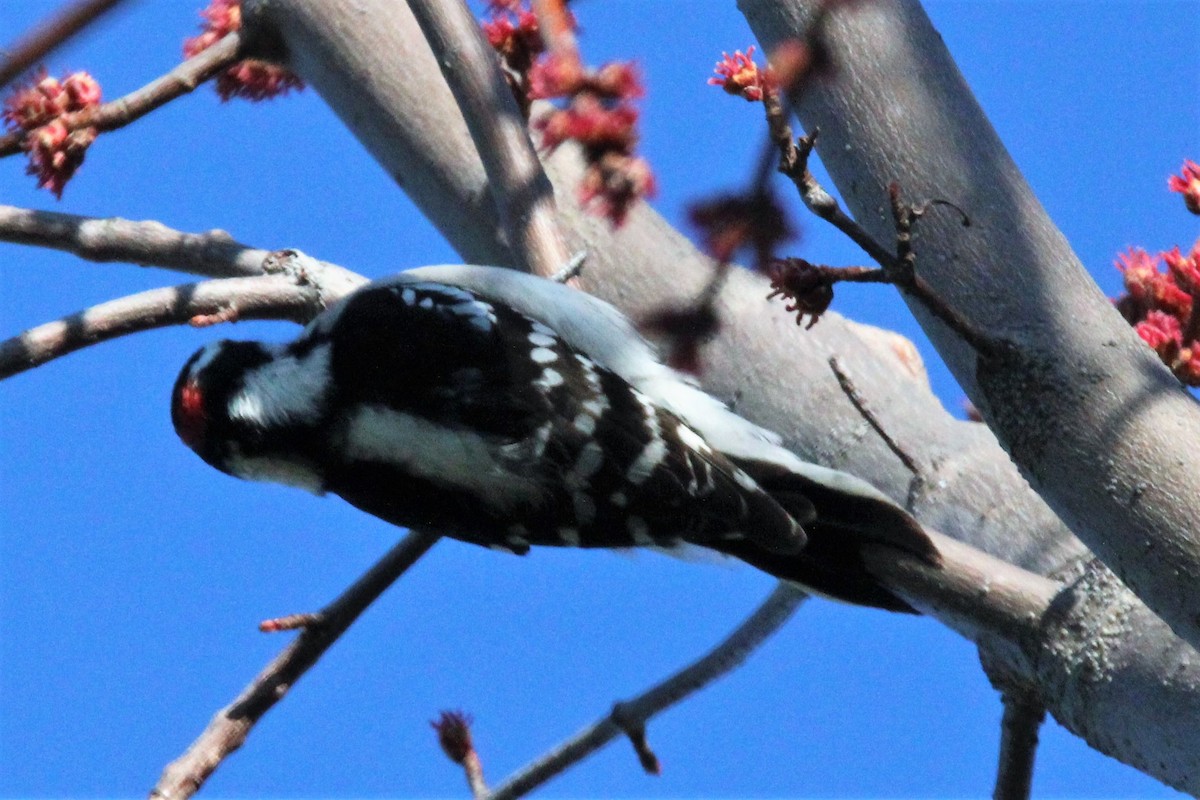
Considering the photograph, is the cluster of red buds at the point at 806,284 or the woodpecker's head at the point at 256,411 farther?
the woodpecker's head at the point at 256,411

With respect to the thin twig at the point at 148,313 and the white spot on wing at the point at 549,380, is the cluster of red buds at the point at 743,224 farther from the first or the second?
the thin twig at the point at 148,313

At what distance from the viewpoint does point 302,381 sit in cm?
297

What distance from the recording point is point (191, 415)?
120 inches

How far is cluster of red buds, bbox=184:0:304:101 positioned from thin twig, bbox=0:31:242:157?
0.44 meters

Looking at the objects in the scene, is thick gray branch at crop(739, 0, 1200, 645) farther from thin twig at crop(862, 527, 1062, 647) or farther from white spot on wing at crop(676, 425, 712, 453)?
white spot on wing at crop(676, 425, 712, 453)

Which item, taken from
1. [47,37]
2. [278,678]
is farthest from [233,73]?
[47,37]

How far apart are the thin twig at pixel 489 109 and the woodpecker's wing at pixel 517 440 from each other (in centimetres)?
31

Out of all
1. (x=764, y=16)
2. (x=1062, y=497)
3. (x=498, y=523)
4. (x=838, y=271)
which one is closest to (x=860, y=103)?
(x=764, y=16)


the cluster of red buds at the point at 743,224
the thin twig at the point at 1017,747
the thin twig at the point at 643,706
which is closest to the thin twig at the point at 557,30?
the cluster of red buds at the point at 743,224

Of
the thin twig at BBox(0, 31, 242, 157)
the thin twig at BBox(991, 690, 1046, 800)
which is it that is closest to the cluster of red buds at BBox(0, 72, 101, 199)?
the thin twig at BBox(0, 31, 242, 157)

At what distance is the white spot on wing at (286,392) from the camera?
295 cm

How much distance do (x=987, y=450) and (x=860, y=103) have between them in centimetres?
105

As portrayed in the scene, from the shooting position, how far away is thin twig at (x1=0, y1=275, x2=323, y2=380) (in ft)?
8.44

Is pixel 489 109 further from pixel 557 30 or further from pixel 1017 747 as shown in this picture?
pixel 1017 747
